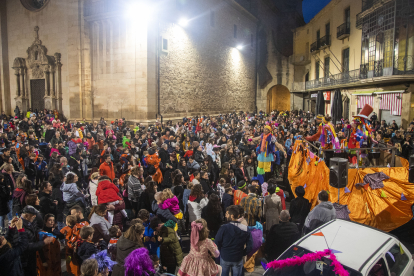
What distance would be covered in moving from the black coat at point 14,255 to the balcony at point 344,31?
2233 cm

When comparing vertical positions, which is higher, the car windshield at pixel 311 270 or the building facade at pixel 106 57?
the building facade at pixel 106 57

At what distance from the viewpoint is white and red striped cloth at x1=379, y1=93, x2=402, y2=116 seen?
573 inches

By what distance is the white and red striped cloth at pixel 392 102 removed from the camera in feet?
47.8

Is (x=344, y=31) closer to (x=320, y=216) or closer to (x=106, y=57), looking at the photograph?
(x=106, y=57)

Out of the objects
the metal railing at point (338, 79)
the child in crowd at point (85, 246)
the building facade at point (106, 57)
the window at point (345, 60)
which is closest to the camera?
the child in crowd at point (85, 246)

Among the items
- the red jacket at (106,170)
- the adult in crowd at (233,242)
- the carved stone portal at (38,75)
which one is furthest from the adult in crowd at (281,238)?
the carved stone portal at (38,75)

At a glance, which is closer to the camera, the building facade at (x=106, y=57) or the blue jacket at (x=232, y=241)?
the blue jacket at (x=232, y=241)

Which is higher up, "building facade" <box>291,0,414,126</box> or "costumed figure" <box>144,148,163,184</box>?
"building facade" <box>291,0,414,126</box>

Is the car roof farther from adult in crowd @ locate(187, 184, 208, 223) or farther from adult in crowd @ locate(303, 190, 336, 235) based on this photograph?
adult in crowd @ locate(187, 184, 208, 223)

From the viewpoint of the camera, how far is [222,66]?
85.1ft

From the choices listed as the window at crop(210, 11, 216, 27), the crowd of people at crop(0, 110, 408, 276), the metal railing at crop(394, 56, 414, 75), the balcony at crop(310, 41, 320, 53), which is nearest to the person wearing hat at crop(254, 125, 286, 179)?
the crowd of people at crop(0, 110, 408, 276)

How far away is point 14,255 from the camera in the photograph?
3.31 meters

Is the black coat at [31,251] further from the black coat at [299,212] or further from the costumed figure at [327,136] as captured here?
the costumed figure at [327,136]

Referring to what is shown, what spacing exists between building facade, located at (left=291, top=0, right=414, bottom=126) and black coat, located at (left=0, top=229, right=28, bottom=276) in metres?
15.7
